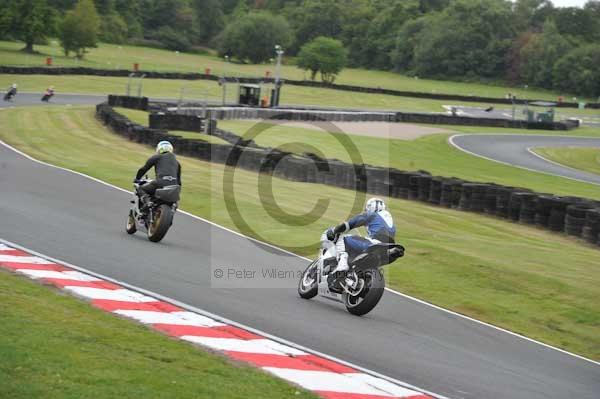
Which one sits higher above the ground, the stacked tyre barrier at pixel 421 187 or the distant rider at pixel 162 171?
the distant rider at pixel 162 171

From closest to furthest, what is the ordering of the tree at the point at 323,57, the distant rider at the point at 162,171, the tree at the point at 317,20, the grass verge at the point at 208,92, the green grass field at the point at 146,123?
1. the distant rider at the point at 162,171
2. the green grass field at the point at 146,123
3. the grass verge at the point at 208,92
4. the tree at the point at 323,57
5. the tree at the point at 317,20

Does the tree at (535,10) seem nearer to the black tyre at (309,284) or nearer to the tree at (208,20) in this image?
the tree at (208,20)

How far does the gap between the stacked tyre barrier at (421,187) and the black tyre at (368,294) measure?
9.61 m

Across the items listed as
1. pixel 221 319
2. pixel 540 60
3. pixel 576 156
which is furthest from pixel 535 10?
pixel 221 319

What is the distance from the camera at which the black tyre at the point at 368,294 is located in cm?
1146

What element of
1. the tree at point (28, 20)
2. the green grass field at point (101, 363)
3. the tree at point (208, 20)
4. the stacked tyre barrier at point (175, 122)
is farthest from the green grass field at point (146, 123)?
the tree at point (208, 20)

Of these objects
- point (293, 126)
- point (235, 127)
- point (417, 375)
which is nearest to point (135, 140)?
point (235, 127)

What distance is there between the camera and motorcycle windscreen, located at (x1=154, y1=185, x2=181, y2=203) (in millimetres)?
15086

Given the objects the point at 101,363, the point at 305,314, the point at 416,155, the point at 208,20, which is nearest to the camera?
the point at 101,363

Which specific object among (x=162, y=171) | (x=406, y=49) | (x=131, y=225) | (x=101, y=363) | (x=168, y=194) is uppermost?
(x=406, y=49)

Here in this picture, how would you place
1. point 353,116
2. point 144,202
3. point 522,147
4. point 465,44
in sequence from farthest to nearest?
point 465,44
point 353,116
point 522,147
point 144,202

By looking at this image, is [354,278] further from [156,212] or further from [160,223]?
[156,212]

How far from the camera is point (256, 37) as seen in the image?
119m

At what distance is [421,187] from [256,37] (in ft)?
317
